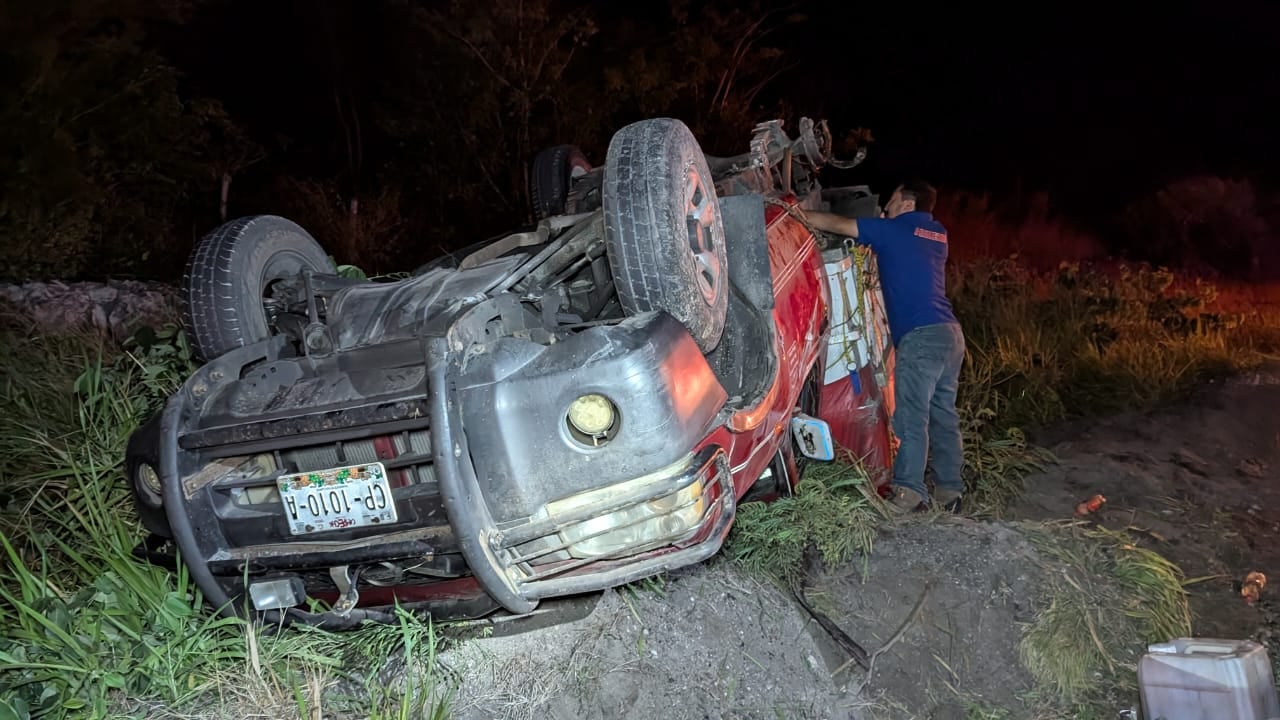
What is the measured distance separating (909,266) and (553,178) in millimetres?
1962

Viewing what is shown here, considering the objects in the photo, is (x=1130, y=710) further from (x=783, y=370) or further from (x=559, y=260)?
(x=559, y=260)

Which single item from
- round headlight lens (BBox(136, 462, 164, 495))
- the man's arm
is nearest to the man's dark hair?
the man's arm

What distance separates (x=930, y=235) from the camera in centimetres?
459

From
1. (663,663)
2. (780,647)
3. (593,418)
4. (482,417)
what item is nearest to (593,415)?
(593,418)

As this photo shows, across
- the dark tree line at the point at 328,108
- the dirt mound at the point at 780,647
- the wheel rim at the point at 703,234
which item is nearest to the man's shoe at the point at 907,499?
the dirt mound at the point at 780,647

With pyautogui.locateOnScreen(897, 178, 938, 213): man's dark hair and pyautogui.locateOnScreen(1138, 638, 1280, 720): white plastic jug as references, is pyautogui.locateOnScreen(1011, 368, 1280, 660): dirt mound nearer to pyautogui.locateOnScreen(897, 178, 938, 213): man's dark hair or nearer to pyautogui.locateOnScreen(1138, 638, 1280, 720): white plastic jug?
pyautogui.locateOnScreen(1138, 638, 1280, 720): white plastic jug

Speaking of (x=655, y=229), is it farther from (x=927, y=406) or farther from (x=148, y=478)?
(x=927, y=406)

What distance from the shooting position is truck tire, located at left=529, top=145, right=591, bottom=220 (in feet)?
15.7

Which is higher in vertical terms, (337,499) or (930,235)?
(337,499)

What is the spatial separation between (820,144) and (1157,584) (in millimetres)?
2819

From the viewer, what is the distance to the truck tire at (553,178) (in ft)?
15.7

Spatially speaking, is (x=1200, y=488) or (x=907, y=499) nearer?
(x=907, y=499)

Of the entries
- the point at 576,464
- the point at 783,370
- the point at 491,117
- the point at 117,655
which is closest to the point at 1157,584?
the point at 783,370

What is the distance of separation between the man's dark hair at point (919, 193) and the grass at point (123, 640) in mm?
3434
